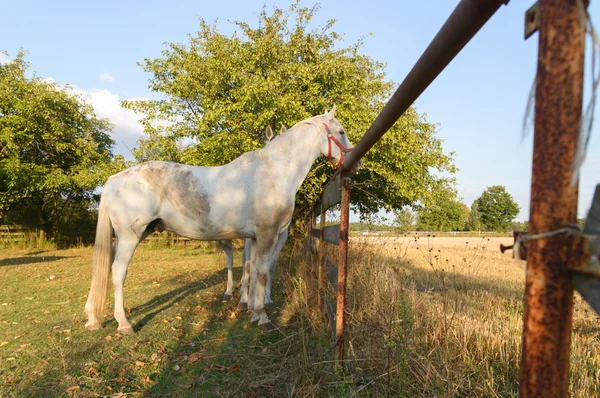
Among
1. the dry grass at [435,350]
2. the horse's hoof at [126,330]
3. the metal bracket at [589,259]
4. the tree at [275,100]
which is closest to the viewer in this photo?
the metal bracket at [589,259]

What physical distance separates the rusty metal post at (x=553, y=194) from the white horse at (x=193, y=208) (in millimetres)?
3854

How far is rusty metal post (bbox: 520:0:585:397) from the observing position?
58 centimetres

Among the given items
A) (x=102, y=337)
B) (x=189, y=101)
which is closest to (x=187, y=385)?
(x=102, y=337)

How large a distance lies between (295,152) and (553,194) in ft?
13.5

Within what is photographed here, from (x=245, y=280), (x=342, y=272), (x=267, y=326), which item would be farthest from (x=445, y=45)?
(x=245, y=280)

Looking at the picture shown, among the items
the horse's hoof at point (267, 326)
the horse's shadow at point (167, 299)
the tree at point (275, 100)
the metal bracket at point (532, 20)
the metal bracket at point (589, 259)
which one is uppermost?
the tree at point (275, 100)

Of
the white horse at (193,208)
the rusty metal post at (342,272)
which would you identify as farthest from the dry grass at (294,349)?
the white horse at (193,208)

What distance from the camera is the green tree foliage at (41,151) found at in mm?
15547

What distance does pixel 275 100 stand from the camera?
1047cm

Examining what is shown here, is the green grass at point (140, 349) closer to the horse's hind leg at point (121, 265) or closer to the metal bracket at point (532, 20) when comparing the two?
the horse's hind leg at point (121, 265)

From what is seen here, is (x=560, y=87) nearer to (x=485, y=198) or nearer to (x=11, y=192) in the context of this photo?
(x=11, y=192)

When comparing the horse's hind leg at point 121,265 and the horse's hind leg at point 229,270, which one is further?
the horse's hind leg at point 229,270

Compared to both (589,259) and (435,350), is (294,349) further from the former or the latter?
(589,259)

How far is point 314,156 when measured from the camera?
15.7 ft
